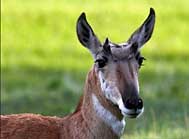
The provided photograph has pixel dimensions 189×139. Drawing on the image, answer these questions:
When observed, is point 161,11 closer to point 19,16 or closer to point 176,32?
point 176,32

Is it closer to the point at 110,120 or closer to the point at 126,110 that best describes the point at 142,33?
the point at 110,120

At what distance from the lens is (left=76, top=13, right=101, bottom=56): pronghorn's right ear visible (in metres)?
8.29

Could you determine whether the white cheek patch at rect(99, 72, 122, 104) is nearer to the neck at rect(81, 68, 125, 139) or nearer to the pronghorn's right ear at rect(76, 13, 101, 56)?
the neck at rect(81, 68, 125, 139)

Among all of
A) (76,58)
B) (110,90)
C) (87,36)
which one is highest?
(87,36)

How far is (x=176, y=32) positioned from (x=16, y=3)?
5.01 m

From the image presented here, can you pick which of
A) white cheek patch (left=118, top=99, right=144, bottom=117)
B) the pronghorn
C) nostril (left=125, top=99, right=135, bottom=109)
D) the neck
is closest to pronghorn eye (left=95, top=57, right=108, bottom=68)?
the pronghorn

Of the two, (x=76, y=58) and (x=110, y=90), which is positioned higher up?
(x=110, y=90)

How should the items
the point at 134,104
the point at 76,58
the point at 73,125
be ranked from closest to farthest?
the point at 134,104, the point at 73,125, the point at 76,58

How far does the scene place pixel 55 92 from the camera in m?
17.3

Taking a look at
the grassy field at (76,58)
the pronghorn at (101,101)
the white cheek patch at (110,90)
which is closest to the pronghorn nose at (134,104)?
the pronghorn at (101,101)

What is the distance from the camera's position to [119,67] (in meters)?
7.91

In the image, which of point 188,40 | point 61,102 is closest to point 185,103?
point 61,102

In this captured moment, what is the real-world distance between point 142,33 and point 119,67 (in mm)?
655

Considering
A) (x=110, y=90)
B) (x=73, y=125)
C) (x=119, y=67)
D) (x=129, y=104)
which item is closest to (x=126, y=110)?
(x=129, y=104)
